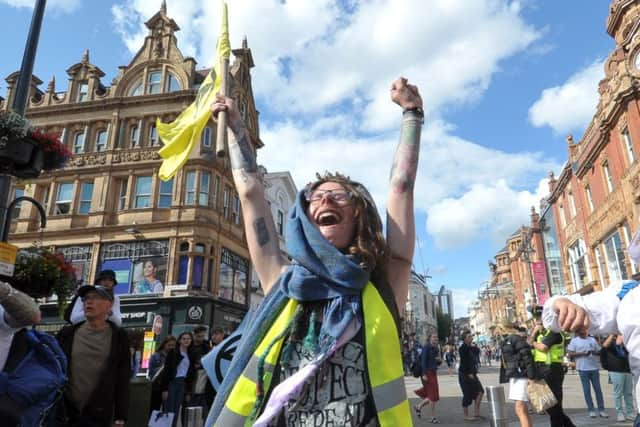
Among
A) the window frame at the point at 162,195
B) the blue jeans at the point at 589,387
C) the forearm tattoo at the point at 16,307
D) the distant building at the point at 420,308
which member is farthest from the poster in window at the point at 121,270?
the distant building at the point at 420,308

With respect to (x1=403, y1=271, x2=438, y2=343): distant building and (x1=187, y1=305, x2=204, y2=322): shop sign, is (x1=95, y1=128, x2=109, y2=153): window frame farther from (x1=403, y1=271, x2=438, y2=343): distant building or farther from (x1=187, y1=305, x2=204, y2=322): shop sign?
(x1=403, y1=271, x2=438, y2=343): distant building

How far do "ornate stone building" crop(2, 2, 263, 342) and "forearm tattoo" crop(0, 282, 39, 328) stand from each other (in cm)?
1807

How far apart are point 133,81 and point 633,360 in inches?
1081

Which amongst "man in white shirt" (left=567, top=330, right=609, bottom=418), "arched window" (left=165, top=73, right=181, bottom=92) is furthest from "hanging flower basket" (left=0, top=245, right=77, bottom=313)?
"arched window" (left=165, top=73, right=181, bottom=92)

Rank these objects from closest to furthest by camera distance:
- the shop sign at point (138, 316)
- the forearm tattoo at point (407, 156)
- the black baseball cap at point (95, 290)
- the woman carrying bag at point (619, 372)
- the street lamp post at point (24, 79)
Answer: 1. the forearm tattoo at point (407, 156)
2. the black baseball cap at point (95, 290)
3. the street lamp post at point (24, 79)
4. the woman carrying bag at point (619, 372)
5. the shop sign at point (138, 316)

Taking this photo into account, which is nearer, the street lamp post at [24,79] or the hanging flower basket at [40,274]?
the hanging flower basket at [40,274]

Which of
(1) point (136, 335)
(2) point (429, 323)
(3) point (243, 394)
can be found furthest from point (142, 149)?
(2) point (429, 323)

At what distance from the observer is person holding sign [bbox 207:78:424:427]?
152cm

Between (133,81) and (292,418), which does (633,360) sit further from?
(133,81)

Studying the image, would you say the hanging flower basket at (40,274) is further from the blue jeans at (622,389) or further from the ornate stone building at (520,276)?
the blue jeans at (622,389)

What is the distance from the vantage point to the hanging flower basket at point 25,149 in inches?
179

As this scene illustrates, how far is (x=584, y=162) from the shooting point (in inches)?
1025

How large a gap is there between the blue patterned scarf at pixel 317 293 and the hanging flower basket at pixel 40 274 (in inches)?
151

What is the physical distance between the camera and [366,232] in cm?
184
